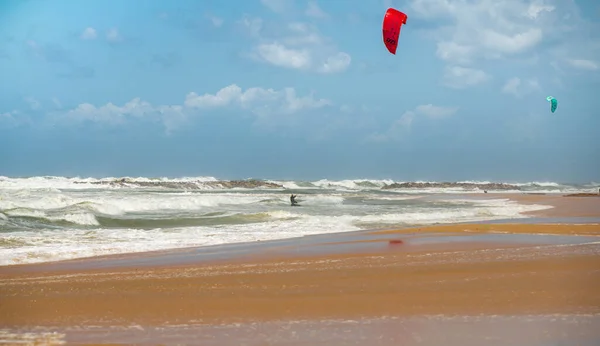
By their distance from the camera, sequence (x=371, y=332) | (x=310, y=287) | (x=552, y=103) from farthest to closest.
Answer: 1. (x=552, y=103)
2. (x=310, y=287)
3. (x=371, y=332)

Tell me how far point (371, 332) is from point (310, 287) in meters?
1.92

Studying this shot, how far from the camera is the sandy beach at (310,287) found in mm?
5090

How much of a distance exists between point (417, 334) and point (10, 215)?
1554 cm

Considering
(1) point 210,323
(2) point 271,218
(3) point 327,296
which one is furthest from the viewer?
(2) point 271,218

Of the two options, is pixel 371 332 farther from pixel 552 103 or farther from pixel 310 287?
pixel 552 103

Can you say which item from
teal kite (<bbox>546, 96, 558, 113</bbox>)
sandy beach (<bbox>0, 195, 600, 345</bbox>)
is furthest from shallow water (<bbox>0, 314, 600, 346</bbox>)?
teal kite (<bbox>546, 96, 558, 113</bbox>)

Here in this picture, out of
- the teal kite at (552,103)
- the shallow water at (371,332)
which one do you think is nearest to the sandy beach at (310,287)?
the shallow water at (371,332)

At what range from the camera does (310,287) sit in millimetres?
6348

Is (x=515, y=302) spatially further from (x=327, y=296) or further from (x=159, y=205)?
(x=159, y=205)

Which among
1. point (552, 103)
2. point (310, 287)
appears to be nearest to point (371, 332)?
point (310, 287)

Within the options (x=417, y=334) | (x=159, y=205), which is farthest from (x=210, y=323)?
(x=159, y=205)

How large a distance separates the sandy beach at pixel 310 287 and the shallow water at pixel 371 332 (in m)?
0.04

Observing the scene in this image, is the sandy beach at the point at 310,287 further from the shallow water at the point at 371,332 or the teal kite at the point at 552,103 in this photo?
the teal kite at the point at 552,103

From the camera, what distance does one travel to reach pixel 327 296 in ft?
19.2
